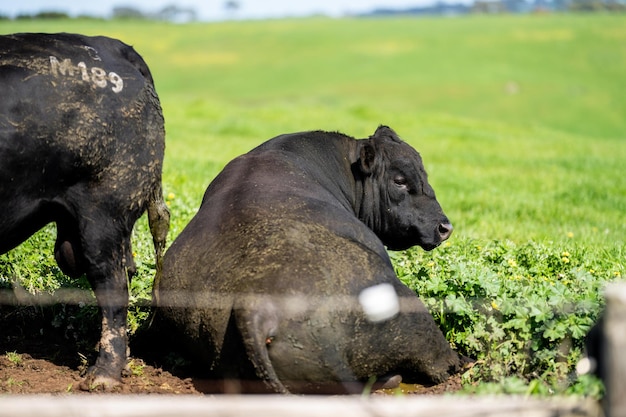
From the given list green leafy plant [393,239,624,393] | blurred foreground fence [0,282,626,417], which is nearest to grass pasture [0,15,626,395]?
green leafy plant [393,239,624,393]

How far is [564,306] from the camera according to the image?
5945 millimetres

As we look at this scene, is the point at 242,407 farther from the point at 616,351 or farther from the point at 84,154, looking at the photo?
the point at 84,154

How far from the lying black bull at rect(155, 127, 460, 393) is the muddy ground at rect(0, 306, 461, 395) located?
0.28 meters

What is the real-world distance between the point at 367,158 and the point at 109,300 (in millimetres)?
2692

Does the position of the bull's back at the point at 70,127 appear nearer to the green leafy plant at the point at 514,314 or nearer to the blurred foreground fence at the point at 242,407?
the green leafy plant at the point at 514,314

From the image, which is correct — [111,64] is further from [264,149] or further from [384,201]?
[384,201]

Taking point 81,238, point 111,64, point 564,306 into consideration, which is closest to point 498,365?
point 564,306

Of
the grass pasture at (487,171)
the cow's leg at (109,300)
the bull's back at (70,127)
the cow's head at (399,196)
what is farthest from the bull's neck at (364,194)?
the cow's leg at (109,300)

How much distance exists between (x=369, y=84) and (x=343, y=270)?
54.3 metres

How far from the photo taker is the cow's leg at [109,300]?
19.5ft

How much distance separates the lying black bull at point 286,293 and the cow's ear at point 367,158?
0.68m

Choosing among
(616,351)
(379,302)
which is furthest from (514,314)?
(616,351)

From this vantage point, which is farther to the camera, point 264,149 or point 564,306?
point 264,149

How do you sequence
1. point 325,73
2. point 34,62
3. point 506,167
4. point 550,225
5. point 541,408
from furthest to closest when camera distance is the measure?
point 325,73, point 506,167, point 550,225, point 34,62, point 541,408
